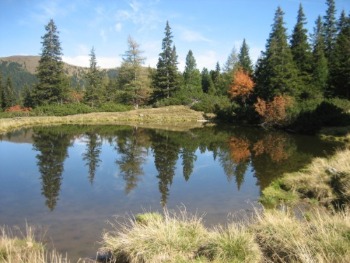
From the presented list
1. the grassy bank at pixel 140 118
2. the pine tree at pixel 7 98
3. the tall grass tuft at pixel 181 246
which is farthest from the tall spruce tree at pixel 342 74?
the pine tree at pixel 7 98

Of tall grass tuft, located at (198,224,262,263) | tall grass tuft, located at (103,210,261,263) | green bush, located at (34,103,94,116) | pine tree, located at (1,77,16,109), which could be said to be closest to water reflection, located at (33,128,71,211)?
tall grass tuft, located at (103,210,261,263)

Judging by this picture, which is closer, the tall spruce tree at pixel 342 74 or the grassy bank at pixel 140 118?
the tall spruce tree at pixel 342 74

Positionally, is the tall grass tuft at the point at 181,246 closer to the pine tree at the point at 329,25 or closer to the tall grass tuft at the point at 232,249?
the tall grass tuft at the point at 232,249

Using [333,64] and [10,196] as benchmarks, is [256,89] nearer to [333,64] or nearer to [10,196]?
[333,64]

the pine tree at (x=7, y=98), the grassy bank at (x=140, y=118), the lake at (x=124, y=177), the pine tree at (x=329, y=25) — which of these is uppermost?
the pine tree at (x=329, y=25)

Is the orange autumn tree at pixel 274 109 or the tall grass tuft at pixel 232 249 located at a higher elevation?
the orange autumn tree at pixel 274 109

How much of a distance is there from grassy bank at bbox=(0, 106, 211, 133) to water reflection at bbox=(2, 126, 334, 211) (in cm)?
1096

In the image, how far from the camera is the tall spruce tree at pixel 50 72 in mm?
53594

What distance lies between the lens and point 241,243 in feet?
20.4

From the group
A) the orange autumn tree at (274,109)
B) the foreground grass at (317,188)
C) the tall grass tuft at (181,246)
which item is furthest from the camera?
the orange autumn tree at (274,109)

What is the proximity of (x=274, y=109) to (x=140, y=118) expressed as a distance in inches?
787

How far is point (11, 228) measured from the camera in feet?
30.9

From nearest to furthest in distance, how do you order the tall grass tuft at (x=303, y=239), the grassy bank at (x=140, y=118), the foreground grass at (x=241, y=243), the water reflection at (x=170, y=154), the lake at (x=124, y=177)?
the tall grass tuft at (x=303, y=239) < the foreground grass at (x=241, y=243) < the lake at (x=124, y=177) < the water reflection at (x=170, y=154) < the grassy bank at (x=140, y=118)

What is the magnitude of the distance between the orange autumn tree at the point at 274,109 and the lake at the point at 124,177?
7370mm
